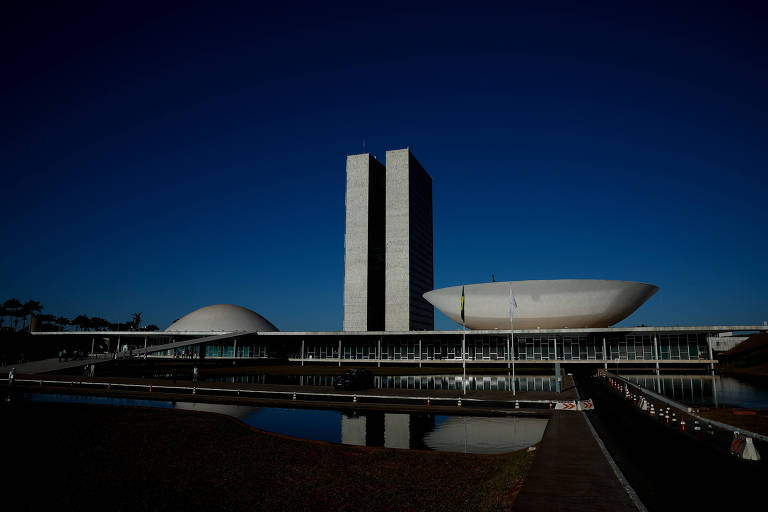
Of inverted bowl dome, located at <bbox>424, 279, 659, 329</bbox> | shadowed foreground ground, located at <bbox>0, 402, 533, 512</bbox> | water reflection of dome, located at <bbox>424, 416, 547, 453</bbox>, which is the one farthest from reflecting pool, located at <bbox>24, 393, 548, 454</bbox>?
inverted bowl dome, located at <bbox>424, 279, 659, 329</bbox>

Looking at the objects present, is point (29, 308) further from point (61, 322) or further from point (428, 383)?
point (428, 383)

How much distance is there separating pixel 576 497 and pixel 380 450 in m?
8.01

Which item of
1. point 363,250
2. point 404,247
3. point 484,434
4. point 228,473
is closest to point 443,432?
point 484,434

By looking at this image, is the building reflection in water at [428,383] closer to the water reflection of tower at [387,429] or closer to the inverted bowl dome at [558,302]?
→ the water reflection of tower at [387,429]

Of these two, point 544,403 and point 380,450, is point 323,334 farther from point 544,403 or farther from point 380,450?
point 380,450

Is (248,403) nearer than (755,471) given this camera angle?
No

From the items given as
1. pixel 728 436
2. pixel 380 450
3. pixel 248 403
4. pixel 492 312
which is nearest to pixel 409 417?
pixel 380 450

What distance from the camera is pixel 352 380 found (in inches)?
1419

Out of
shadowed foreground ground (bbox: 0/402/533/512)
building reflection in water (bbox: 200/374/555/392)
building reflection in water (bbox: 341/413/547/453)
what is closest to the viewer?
shadowed foreground ground (bbox: 0/402/533/512)

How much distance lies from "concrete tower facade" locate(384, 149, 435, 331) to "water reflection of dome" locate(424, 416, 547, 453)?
10616cm

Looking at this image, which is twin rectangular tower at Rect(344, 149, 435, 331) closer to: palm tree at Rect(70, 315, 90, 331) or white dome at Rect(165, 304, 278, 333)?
white dome at Rect(165, 304, 278, 333)

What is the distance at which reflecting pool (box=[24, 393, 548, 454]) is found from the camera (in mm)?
18141

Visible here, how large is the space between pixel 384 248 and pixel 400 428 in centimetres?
12153

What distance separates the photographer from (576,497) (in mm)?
9812
